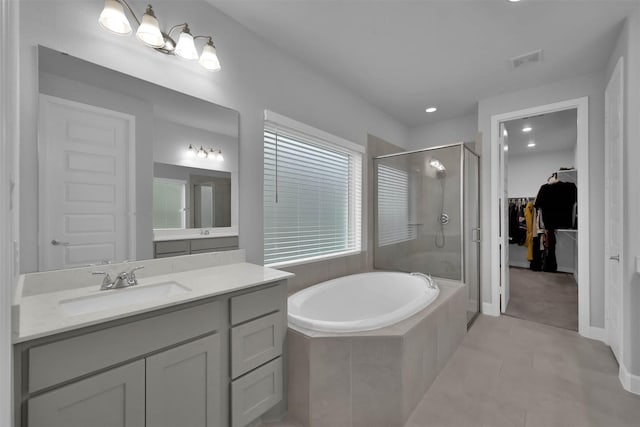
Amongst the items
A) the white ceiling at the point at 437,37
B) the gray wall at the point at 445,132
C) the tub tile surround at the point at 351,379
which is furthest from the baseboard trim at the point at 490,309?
the white ceiling at the point at 437,37

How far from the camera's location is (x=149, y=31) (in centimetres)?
143

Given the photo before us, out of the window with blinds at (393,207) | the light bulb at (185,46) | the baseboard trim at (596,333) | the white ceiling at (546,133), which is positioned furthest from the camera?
the white ceiling at (546,133)

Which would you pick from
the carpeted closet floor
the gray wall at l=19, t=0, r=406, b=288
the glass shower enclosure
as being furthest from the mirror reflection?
the carpeted closet floor

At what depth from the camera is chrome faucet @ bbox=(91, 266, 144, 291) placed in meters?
1.32

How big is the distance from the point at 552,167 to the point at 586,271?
3.90 metres

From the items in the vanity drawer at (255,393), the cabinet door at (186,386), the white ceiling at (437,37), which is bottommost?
the vanity drawer at (255,393)

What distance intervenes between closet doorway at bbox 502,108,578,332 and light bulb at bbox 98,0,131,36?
374 cm

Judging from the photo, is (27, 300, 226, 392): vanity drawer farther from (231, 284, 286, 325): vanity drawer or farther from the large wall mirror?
the large wall mirror

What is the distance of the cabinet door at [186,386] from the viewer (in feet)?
3.58

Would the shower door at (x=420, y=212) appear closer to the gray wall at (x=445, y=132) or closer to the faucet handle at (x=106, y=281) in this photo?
the gray wall at (x=445, y=132)

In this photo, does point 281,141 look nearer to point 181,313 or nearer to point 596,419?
point 181,313

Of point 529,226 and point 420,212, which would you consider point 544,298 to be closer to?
point 529,226

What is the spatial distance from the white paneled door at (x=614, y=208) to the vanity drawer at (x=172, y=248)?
9.85 ft

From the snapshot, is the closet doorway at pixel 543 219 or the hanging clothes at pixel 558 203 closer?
the closet doorway at pixel 543 219
